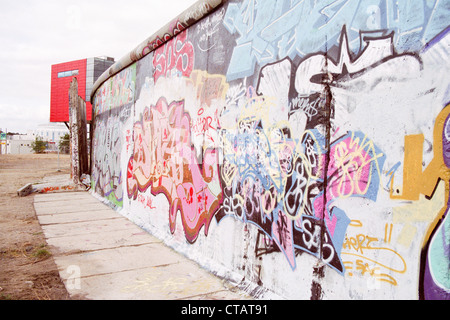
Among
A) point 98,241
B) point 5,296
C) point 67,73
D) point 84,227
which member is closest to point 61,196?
point 84,227

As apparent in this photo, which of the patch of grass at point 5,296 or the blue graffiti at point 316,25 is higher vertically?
the blue graffiti at point 316,25

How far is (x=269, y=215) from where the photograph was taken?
9.97 feet

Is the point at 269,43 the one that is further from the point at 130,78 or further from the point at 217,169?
the point at 130,78

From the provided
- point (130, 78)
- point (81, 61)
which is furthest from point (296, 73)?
point (81, 61)

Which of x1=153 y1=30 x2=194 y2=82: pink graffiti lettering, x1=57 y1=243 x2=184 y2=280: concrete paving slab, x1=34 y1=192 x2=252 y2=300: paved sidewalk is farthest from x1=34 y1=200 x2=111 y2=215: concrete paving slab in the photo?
x1=153 y1=30 x2=194 y2=82: pink graffiti lettering

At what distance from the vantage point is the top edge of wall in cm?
432

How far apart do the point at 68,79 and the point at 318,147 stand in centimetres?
5217

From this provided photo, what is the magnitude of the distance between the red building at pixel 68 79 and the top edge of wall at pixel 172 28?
41.3 meters

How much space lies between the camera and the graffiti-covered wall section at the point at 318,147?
73.5 inches

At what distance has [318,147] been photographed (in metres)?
2.54

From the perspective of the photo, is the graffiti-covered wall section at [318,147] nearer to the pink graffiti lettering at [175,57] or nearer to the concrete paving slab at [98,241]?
the pink graffiti lettering at [175,57]

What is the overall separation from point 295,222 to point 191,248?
6.85 feet

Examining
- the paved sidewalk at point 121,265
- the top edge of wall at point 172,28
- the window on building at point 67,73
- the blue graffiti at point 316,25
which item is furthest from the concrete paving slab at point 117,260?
the window on building at point 67,73

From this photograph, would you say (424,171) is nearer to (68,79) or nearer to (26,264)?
(26,264)
